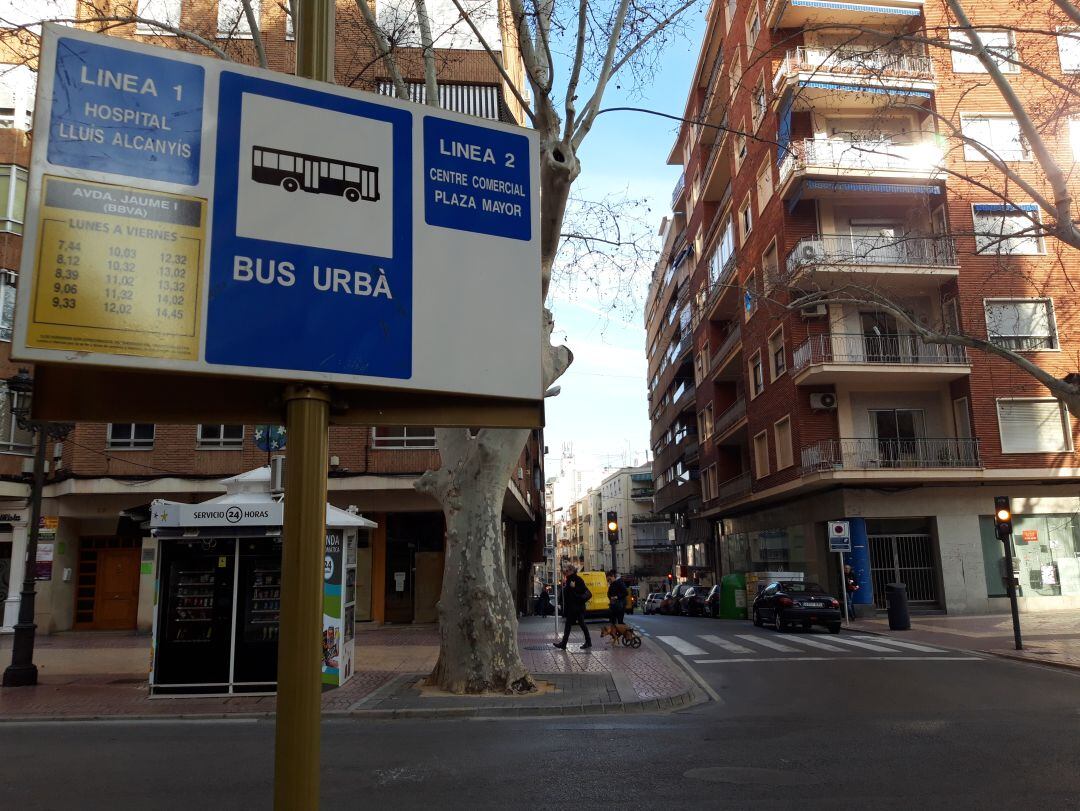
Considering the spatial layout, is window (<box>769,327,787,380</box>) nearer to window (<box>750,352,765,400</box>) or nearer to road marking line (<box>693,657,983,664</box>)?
window (<box>750,352,765,400</box>)

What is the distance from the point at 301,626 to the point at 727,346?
122ft

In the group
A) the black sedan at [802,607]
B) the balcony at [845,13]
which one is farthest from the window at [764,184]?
the black sedan at [802,607]

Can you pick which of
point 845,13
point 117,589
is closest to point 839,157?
point 845,13

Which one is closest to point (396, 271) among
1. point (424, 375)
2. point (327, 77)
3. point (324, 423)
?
point (424, 375)

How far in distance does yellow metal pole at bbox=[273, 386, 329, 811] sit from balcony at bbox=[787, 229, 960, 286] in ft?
83.1

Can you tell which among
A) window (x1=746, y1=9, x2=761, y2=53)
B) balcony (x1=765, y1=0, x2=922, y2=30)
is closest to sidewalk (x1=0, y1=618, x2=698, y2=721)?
balcony (x1=765, y1=0, x2=922, y2=30)

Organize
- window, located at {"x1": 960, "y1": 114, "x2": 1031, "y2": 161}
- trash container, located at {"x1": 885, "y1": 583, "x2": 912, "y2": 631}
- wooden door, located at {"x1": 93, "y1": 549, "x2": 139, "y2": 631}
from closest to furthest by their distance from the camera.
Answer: trash container, located at {"x1": 885, "y1": 583, "x2": 912, "y2": 631}
wooden door, located at {"x1": 93, "y1": 549, "x2": 139, "y2": 631}
window, located at {"x1": 960, "y1": 114, "x2": 1031, "y2": 161}

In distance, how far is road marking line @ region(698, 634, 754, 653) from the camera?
16.5 metres

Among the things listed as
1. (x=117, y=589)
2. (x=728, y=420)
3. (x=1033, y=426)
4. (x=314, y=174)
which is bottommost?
(x=117, y=589)

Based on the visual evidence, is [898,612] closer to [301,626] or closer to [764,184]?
[764,184]

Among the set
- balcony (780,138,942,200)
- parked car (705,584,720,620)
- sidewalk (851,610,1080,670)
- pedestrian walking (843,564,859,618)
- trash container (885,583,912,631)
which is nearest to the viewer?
sidewalk (851,610,1080,670)

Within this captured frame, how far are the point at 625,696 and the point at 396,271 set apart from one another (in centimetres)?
915

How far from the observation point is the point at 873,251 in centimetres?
2722

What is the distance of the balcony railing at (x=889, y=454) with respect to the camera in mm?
26359
